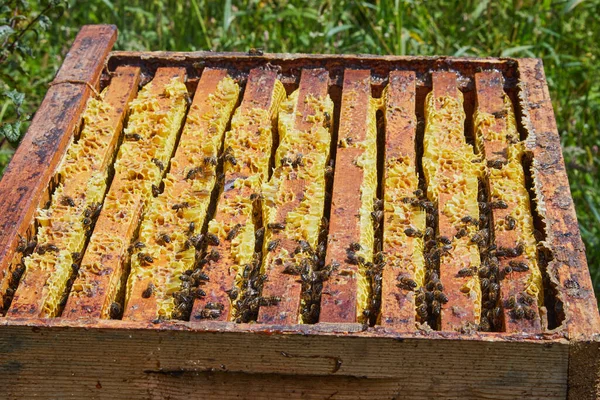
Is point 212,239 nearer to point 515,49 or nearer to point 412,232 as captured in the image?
point 412,232

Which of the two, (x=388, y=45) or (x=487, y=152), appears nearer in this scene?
(x=487, y=152)

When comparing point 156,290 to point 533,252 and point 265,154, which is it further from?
point 533,252

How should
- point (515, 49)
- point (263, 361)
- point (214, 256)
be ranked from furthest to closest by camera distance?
point (515, 49)
point (214, 256)
point (263, 361)

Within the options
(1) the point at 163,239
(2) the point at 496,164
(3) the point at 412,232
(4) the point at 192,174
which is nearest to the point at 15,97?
(4) the point at 192,174

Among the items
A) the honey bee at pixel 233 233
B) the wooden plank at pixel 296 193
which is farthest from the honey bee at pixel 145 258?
the wooden plank at pixel 296 193

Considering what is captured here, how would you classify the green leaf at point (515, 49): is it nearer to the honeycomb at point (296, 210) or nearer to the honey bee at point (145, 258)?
the honeycomb at point (296, 210)

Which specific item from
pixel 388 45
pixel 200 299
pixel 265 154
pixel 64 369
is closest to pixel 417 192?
pixel 265 154
